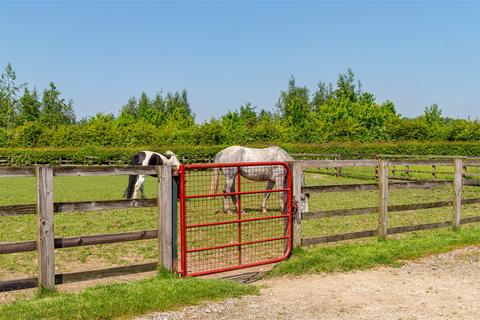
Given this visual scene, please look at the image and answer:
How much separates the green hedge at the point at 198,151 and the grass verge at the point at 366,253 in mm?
28082

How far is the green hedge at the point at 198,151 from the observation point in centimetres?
3631

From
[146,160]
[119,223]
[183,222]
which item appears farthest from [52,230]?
[146,160]

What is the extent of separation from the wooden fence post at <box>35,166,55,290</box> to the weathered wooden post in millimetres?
1255

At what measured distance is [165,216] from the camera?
5949 mm

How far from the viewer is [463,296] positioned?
5.59m

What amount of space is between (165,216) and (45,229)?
54.4 inches

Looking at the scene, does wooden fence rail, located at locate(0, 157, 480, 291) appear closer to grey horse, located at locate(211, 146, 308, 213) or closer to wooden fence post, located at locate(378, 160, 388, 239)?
wooden fence post, located at locate(378, 160, 388, 239)

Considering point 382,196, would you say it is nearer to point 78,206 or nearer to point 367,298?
point 367,298

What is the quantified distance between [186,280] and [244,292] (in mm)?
707

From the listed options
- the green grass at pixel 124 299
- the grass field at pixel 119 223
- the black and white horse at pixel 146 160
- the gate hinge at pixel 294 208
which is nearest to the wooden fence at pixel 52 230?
the green grass at pixel 124 299

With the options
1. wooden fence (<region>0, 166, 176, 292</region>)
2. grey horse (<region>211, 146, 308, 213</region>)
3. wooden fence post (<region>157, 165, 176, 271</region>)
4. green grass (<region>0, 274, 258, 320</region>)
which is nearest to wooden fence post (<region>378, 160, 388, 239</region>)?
grey horse (<region>211, 146, 308, 213</region>)

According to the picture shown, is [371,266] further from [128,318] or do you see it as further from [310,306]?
[128,318]

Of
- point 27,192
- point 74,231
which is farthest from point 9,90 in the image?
point 74,231

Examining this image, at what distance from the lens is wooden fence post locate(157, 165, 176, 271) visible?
234 inches
